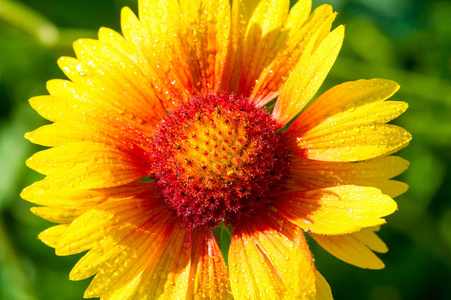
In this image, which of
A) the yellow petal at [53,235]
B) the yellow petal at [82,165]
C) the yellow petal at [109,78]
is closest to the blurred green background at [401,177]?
the yellow petal at [109,78]

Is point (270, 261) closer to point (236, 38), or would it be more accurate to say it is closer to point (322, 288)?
point (322, 288)

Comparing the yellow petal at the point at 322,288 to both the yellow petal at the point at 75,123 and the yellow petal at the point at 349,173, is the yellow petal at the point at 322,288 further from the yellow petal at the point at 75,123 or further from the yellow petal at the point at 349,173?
the yellow petal at the point at 75,123

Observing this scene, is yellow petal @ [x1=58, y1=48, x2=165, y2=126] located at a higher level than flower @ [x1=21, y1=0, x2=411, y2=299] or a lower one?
higher

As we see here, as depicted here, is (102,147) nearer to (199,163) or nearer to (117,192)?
(117,192)

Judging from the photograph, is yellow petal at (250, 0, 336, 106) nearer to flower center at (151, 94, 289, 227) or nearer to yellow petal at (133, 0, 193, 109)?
flower center at (151, 94, 289, 227)

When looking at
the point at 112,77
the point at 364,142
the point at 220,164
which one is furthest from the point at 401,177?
Answer: the point at 112,77

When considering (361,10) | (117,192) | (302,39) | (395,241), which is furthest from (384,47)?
(117,192)

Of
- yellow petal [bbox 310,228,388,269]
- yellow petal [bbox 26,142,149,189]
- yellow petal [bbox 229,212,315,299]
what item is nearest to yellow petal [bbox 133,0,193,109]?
yellow petal [bbox 26,142,149,189]
